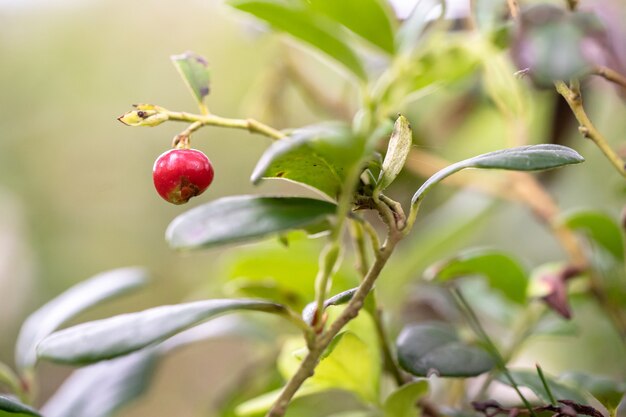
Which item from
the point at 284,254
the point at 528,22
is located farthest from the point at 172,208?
the point at 528,22

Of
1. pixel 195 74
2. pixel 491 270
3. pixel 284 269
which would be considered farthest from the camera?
pixel 284 269

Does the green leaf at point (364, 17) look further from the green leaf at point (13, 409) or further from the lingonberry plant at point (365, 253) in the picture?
the green leaf at point (13, 409)

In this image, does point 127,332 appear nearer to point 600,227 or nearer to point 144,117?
point 144,117

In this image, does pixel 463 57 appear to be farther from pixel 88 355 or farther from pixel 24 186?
pixel 24 186

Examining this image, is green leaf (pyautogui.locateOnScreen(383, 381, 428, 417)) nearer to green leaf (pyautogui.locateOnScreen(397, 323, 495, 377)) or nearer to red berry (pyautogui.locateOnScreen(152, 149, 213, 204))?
green leaf (pyautogui.locateOnScreen(397, 323, 495, 377))

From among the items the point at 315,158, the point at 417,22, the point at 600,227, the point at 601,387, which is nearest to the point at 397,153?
the point at 315,158

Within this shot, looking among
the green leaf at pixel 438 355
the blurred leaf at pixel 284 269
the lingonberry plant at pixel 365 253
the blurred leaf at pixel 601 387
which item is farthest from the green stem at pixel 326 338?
the blurred leaf at pixel 284 269
